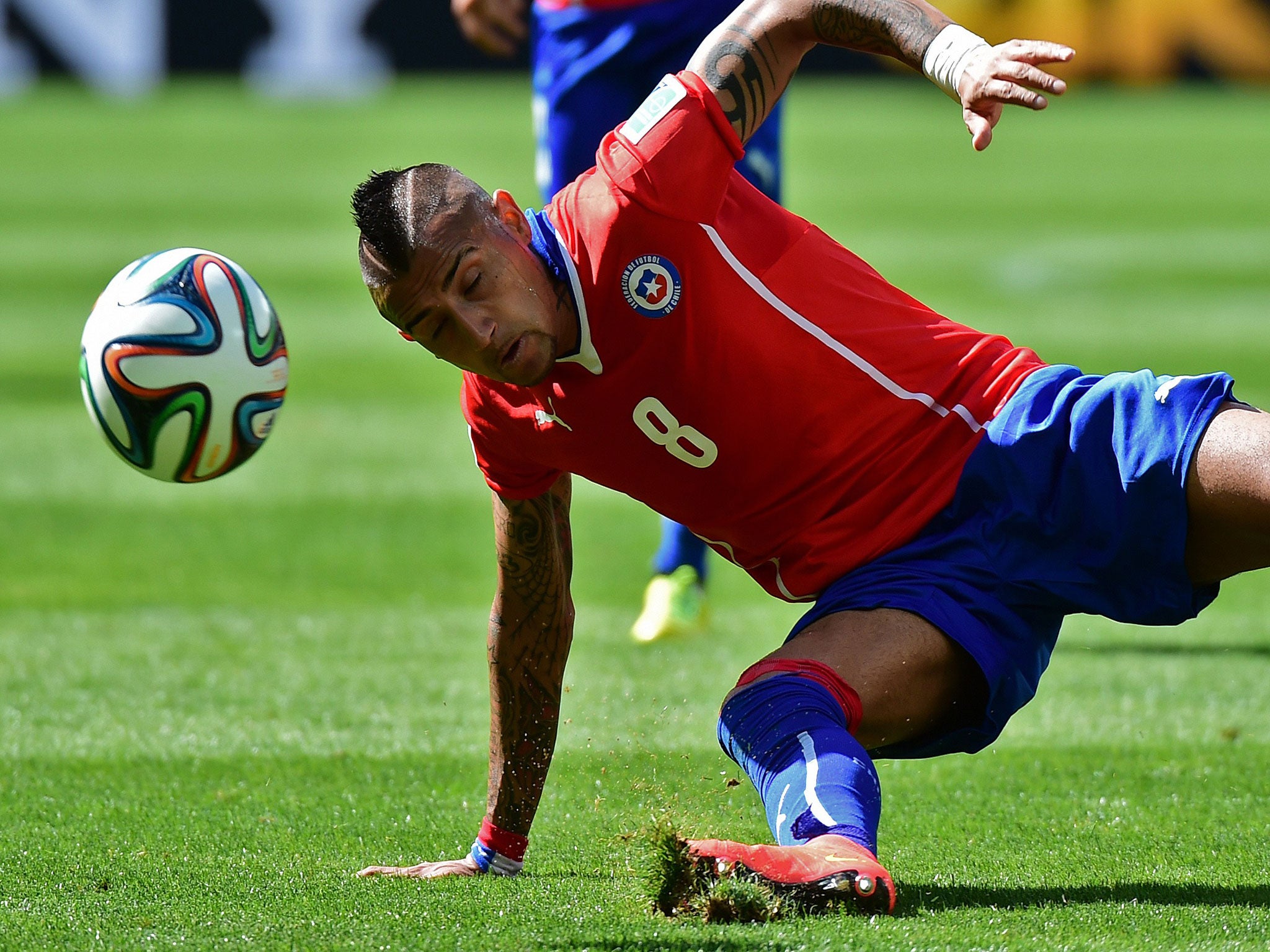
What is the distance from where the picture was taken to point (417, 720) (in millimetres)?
5148

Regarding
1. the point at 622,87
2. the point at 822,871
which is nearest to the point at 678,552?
the point at 622,87

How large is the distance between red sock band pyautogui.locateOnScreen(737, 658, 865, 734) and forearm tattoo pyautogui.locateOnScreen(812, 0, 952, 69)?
1227mm

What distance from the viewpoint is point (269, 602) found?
22.3ft

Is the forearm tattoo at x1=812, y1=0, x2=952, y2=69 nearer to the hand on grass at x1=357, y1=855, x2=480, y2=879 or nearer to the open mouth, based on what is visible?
the open mouth

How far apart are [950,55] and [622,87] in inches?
99.9

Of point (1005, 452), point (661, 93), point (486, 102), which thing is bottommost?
point (486, 102)

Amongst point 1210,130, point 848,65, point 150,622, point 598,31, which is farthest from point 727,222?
point 1210,130

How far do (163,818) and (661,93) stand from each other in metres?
1.99

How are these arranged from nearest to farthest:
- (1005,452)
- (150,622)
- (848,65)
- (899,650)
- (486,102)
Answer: (899,650)
(1005,452)
(150,622)
(848,65)
(486,102)

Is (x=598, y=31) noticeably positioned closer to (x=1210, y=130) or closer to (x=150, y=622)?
(x=150, y=622)

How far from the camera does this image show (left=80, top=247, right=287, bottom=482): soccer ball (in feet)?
13.1

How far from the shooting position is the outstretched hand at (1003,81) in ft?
10.7

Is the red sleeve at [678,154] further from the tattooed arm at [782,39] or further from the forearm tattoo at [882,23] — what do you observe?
the forearm tattoo at [882,23]

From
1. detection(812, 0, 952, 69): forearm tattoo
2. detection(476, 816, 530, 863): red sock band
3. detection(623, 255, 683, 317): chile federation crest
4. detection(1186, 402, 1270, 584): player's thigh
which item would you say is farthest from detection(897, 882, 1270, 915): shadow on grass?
detection(812, 0, 952, 69): forearm tattoo
